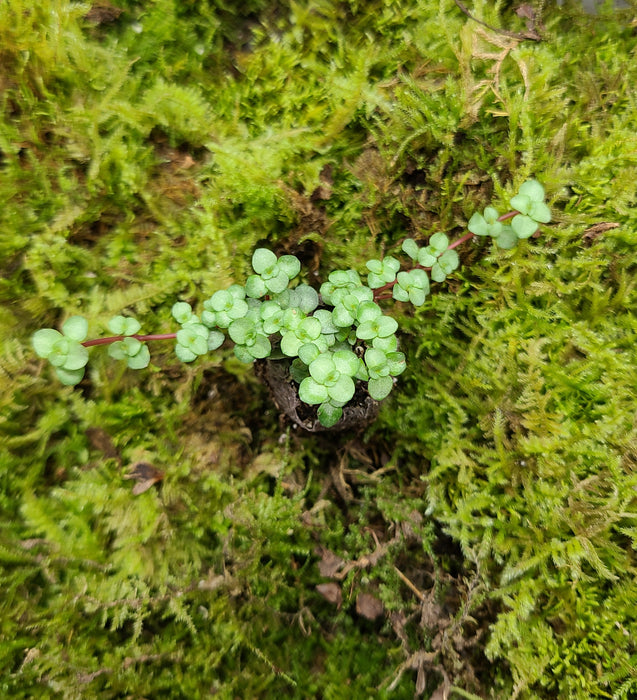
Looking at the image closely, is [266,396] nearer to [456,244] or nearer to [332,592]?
[332,592]

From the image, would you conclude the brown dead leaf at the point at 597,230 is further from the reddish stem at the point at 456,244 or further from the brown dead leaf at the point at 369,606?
the brown dead leaf at the point at 369,606

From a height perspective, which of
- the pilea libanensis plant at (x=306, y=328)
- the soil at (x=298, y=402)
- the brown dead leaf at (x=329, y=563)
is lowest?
the brown dead leaf at (x=329, y=563)

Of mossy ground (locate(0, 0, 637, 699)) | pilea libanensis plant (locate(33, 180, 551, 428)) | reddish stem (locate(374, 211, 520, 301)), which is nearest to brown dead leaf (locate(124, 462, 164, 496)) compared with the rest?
mossy ground (locate(0, 0, 637, 699))

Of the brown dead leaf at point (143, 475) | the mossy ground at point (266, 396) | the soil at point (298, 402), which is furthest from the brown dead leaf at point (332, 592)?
the brown dead leaf at point (143, 475)

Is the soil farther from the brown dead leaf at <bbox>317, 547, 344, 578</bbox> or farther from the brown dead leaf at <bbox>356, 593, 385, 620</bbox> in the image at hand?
the brown dead leaf at <bbox>356, 593, 385, 620</bbox>

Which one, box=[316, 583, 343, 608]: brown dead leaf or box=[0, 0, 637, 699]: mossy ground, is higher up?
box=[0, 0, 637, 699]: mossy ground

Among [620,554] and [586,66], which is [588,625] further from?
[586,66]

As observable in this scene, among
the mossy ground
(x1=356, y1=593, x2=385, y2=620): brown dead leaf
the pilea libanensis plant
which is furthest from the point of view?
(x1=356, y1=593, x2=385, y2=620): brown dead leaf

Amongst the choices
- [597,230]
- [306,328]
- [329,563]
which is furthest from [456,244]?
[329,563]
